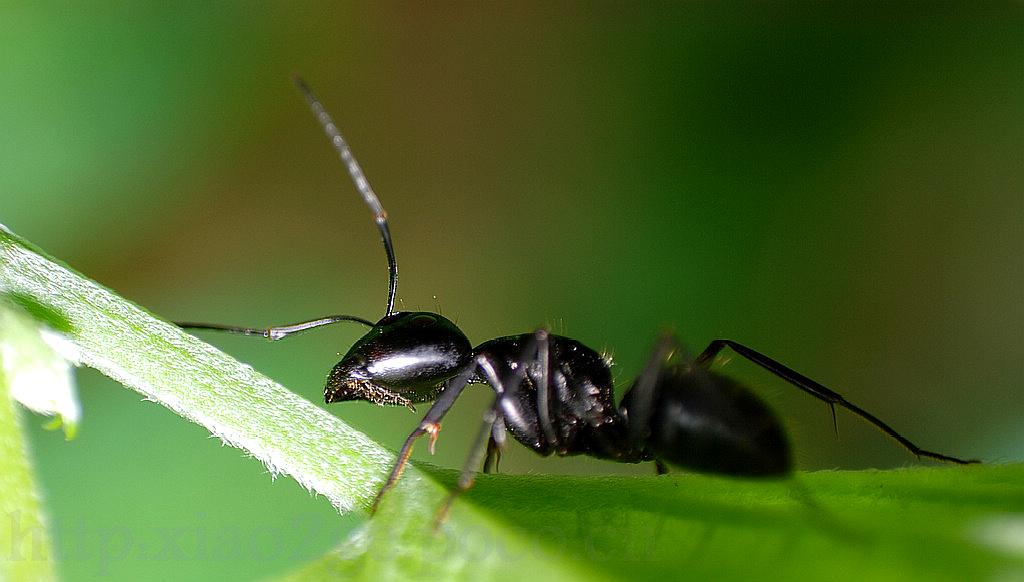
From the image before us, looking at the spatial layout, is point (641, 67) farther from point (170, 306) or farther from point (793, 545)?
point (793, 545)

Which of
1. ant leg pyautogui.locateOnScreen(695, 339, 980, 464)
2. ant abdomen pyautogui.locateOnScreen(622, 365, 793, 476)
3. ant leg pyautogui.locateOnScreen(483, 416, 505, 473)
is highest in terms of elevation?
ant leg pyautogui.locateOnScreen(695, 339, 980, 464)

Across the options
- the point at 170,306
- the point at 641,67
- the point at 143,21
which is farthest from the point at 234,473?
the point at 641,67

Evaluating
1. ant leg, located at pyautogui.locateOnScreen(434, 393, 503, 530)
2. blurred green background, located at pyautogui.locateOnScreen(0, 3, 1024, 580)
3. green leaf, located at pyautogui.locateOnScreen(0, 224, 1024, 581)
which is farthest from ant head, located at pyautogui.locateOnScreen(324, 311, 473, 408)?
blurred green background, located at pyautogui.locateOnScreen(0, 3, 1024, 580)

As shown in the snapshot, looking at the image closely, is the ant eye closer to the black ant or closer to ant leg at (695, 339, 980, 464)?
the black ant

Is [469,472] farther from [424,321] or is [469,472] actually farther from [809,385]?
[809,385]

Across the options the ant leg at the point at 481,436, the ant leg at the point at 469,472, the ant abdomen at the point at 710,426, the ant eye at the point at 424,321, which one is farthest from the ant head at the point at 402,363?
the ant abdomen at the point at 710,426
